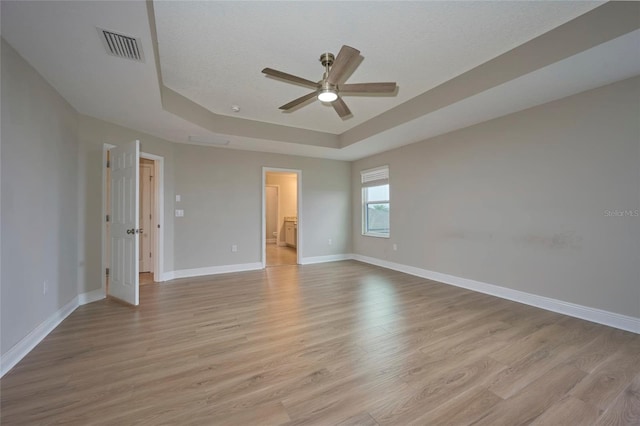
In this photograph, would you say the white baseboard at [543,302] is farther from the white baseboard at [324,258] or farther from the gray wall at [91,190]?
the gray wall at [91,190]

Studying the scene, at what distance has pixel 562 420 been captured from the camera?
1526 millimetres

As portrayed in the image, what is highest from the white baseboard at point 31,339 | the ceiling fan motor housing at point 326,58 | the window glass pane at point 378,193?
the ceiling fan motor housing at point 326,58

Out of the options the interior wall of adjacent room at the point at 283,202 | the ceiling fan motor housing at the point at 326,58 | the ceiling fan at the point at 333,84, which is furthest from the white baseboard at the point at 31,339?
the interior wall of adjacent room at the point at 283,202

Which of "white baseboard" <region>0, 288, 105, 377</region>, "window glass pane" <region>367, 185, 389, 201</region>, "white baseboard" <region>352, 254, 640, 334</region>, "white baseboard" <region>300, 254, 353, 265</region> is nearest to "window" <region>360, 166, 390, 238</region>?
"window glass pane" <region>367, 185, 389, 201</region>

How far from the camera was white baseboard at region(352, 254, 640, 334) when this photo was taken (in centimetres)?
264

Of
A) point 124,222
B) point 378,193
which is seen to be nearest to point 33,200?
point 124,222

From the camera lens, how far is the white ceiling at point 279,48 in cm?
196

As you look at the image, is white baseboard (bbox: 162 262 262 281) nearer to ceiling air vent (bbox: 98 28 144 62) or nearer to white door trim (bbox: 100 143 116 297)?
white door trim (bbox: 100 143 116 297)

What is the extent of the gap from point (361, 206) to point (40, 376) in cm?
558

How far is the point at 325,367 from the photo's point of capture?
6.62 feet

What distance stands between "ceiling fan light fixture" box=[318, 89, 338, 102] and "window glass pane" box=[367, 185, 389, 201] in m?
3.44

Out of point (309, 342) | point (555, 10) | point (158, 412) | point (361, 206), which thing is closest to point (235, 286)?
point (309, 342)

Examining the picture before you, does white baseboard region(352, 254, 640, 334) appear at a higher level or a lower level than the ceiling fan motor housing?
lower

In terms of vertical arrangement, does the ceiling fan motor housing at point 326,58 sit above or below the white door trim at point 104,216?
above
